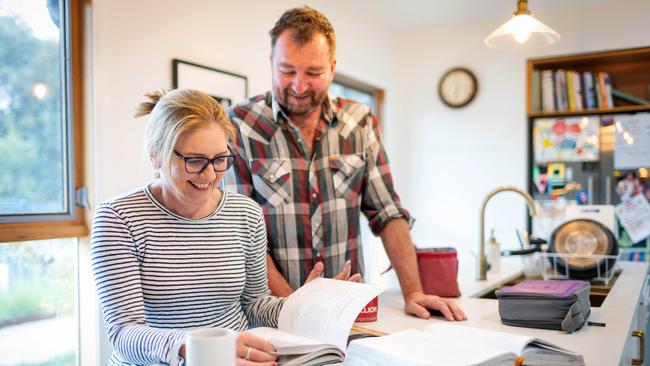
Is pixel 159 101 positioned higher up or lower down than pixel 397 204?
higher up

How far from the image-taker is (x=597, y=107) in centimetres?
437

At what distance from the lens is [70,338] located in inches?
95.0

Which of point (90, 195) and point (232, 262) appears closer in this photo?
point (232, 262)

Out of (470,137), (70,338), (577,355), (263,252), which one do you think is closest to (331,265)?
(263,252)

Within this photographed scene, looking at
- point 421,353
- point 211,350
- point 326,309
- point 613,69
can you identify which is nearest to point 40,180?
point 326,309

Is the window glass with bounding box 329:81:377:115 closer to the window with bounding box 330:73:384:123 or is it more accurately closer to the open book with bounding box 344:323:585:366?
the window with bounding box 330:73:384:123

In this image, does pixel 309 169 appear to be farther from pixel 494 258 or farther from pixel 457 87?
pixel 457 87

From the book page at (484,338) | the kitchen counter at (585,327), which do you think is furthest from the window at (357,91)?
the book page at (484,338)

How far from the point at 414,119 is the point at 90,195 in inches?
131

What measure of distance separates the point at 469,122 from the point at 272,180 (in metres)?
3.39

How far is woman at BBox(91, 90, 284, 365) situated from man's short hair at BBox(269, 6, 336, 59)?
513 millimetres

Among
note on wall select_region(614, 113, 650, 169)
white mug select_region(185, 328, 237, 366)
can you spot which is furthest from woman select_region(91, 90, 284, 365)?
note on wall select_region(614, 113, 650, 169)

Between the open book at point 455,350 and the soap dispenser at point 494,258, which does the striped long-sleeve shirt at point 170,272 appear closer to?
the open book at point 455,350

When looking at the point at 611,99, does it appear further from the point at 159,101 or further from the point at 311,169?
the point at 159,101
